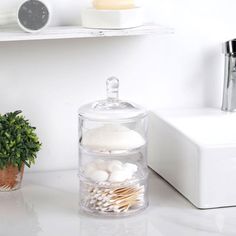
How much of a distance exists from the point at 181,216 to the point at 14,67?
0.50 meters

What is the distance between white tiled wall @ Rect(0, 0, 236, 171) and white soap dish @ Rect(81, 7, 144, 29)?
0.10 m

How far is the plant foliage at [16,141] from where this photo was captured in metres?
1.42

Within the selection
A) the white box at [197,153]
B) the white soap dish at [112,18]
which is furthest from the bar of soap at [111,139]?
the white soap dish at [112,18]

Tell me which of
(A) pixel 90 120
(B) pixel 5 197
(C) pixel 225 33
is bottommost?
(B) pixel 5 197

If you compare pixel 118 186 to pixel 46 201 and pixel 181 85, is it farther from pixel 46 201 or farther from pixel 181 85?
pixel 181 85

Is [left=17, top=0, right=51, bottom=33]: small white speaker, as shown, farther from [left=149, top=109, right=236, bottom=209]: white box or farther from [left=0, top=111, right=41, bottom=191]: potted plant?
[left=149, top=109, right=236, bottom=209]: white box

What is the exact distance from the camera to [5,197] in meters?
1.44

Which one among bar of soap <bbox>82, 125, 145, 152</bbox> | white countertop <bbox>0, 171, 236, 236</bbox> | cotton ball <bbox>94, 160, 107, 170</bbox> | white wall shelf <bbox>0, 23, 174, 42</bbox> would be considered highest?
white wall shelf <bbox>0, 23, 174, 42</bbox>

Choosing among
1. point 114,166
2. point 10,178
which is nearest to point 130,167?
point 114,166

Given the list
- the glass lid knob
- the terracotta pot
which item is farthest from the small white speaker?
the terracotta pot

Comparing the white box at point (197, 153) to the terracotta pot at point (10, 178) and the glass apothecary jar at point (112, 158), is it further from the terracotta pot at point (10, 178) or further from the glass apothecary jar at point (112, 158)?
the terracotta pot at point (10, 178)

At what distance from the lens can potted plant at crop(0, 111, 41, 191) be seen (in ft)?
4.65

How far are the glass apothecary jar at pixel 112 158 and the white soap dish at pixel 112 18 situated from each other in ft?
0.46

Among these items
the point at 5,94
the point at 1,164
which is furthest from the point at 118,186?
the point at 5,94
